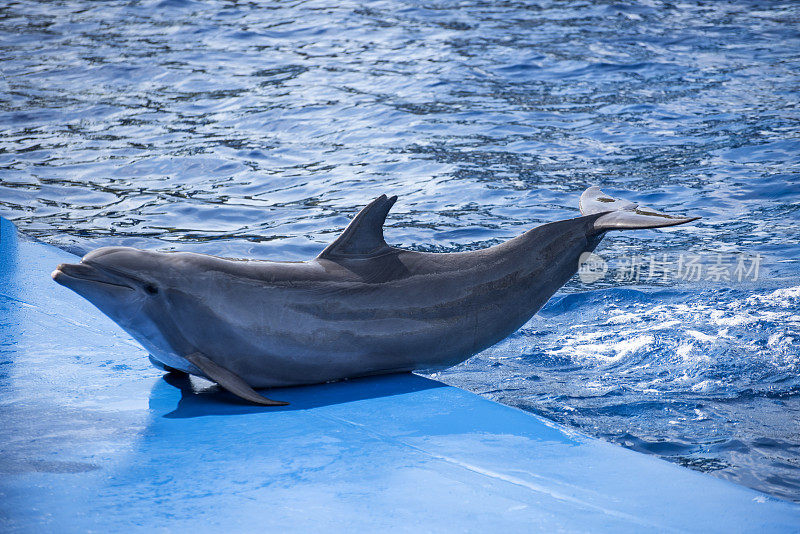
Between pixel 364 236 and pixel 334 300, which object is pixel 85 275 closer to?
pixel 334 300

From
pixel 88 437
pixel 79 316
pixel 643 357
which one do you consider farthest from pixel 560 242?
pixel 79 316

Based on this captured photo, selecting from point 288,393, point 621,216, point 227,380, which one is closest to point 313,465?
point 227,380

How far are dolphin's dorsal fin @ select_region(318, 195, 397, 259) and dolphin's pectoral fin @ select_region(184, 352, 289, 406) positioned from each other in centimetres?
76

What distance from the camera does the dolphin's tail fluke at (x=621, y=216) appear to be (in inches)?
175

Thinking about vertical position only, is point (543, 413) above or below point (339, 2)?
below

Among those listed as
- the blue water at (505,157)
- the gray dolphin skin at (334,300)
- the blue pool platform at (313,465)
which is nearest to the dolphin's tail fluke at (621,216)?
the gray dolphin skin at (334,300)

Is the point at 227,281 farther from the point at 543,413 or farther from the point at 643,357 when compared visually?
the point at 643,357

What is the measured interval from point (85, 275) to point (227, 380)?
2.59 ft

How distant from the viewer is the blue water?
17.5 ft

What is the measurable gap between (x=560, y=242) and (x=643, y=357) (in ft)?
4.44

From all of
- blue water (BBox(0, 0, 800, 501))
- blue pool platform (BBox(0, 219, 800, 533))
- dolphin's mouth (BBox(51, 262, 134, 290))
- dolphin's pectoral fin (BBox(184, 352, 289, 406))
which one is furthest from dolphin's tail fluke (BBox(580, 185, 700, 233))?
dolphin's mouth (BBox(51, 262, 134, 290))

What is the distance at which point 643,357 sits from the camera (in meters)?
5.55

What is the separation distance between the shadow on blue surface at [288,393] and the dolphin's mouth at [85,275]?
1.94ft

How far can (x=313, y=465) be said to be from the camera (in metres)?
3.39
